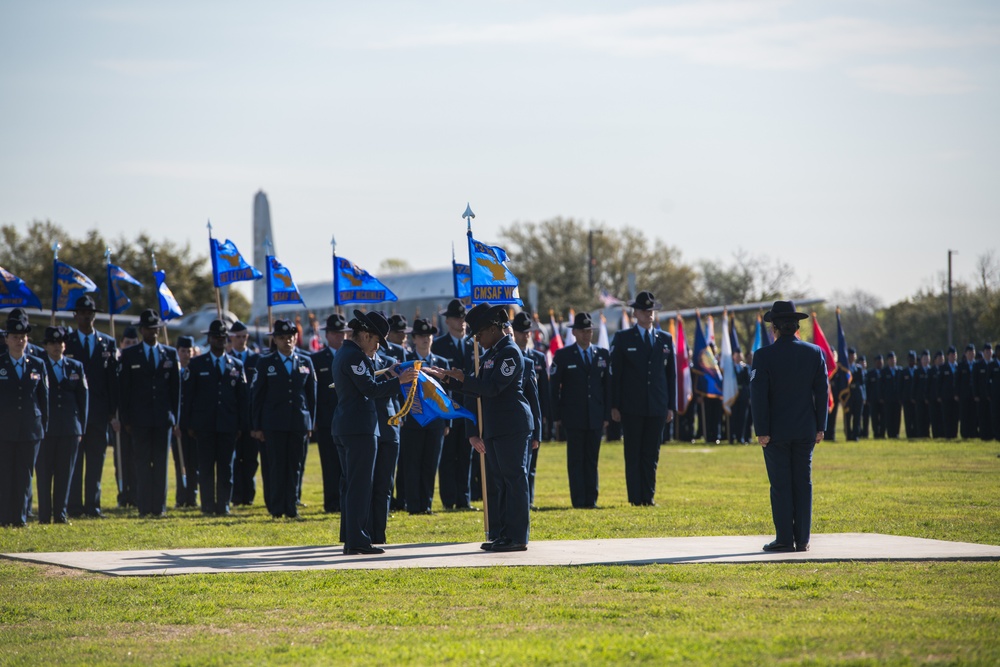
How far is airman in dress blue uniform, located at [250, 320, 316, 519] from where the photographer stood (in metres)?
13.5

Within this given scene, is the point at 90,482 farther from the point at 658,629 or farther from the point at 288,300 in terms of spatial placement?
the point at 658,629

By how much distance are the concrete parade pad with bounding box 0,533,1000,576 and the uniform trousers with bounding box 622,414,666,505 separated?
3.33m

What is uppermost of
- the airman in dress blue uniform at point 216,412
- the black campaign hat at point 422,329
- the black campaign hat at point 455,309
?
the black campaign hat at point 455,309

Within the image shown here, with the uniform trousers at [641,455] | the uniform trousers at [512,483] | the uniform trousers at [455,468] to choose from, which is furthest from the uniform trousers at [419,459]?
the uniform trousers at [512,483]

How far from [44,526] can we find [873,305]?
91.4m

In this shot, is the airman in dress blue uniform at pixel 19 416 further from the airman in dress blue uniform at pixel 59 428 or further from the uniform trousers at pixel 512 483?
the uniform trousers at pixel 512 483

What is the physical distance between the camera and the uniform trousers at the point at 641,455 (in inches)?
559

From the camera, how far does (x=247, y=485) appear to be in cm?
1558

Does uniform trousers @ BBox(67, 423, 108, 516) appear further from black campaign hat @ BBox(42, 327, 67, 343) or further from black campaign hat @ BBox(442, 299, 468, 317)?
black campaign hat @ BBox(442, 299, 468, 317)

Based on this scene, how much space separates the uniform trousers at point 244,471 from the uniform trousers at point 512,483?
19.0 feet

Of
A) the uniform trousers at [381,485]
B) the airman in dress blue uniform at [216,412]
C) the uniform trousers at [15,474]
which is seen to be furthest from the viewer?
the airman in dress blue uniform at [216,412]

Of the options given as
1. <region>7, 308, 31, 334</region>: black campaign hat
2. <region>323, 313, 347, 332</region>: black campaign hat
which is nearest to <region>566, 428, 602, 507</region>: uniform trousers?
<region>323, 313, 347, 332</region>: black campaign hat

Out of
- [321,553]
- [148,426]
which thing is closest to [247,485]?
[148,426]

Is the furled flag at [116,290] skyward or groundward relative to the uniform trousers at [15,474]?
skyward
